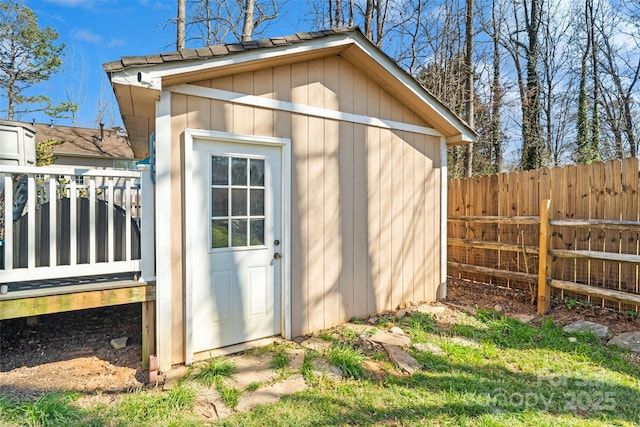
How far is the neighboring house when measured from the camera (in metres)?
14.3

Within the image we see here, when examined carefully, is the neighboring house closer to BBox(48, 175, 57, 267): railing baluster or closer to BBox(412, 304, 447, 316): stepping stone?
BBox(48, 175, 57, 267): railing baluster

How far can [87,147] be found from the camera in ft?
49.2

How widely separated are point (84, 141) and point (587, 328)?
19.0 m

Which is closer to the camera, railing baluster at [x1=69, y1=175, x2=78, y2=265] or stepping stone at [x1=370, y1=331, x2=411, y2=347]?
railing baluster at [x1=69, y1=175, x2=78, y2=265]

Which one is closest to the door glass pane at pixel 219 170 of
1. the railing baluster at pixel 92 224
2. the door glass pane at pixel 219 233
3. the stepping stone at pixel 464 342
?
the door glass pane at pixel 219 233

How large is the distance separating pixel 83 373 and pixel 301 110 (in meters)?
3.36

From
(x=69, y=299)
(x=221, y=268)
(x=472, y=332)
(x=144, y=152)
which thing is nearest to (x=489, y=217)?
(x=472, y=332)

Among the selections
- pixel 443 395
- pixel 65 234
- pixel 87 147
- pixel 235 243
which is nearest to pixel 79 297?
pixel 65 234

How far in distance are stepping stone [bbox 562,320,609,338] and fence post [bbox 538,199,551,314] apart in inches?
18.8

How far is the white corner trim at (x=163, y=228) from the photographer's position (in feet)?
9.65

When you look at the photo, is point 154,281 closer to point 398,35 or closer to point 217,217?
point 217,217

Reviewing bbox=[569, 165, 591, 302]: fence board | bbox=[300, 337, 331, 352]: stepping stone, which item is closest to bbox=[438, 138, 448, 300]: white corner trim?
bbox=[569, 165, 591, 302]: fence board

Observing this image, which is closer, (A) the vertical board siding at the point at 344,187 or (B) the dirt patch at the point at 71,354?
(B) the dirt patch at the point at 71,354

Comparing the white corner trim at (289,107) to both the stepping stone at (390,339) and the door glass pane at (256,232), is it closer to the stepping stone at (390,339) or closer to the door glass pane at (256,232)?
the door glass pane at (256,232)
